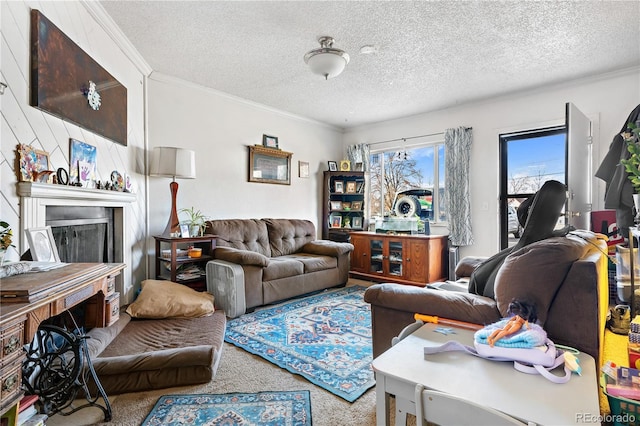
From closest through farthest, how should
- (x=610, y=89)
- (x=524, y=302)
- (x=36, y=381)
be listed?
(x=524, y=302) → (x=36, y=381) → (x=610, y=89)

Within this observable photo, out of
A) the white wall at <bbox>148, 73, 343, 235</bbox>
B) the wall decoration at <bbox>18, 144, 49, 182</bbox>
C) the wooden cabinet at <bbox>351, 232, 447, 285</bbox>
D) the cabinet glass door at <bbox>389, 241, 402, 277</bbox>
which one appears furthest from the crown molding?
the cabinet glass door at <bbox>389, 241, 402, 277</bbox>

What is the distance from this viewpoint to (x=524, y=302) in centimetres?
136

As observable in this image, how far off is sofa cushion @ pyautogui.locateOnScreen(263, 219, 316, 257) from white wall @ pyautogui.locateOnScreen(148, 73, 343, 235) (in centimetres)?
36

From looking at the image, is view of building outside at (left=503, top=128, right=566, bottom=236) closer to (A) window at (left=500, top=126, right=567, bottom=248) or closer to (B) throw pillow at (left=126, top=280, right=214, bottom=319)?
(A) window at (left=500, top=126, right=567, bottom=248)

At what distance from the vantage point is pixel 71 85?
7.02 ft

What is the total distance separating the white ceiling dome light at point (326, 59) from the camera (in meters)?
2.62

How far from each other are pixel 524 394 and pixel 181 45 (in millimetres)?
3365

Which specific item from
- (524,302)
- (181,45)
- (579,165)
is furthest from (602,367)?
(181,45)

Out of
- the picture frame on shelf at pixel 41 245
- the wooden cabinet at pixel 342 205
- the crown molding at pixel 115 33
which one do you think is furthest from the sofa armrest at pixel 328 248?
the picture frame on shelf at pixel 41 245

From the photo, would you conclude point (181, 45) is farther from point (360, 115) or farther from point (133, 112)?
point (360, 115)

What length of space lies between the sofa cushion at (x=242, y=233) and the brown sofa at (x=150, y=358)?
Answer: 1432mm

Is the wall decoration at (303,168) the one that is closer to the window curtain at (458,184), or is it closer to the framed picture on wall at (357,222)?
the framed picture on wall at (357,222)

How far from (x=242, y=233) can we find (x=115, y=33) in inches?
90.7

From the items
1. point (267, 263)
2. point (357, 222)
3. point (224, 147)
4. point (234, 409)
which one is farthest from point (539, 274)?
point (357, 222)
